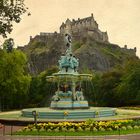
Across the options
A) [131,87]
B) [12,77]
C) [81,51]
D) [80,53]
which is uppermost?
[81,51]

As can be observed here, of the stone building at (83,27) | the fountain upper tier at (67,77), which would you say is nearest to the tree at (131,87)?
the fountain upper tier at (67,77)

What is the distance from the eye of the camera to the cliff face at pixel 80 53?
134 metres

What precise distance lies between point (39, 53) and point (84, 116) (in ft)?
370

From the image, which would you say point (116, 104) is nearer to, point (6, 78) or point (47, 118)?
point (6, 78)

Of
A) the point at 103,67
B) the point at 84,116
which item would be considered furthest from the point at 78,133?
the point at 103,67

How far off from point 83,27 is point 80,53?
35286 millimetres

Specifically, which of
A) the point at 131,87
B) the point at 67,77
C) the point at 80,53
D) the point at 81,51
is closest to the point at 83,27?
the point at 81,51

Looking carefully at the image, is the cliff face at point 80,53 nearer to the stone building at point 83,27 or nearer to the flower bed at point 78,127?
the stone building at point 83,27

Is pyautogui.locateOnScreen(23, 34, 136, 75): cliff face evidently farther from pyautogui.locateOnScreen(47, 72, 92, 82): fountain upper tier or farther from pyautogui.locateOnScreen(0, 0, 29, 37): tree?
pyautogui.locateOnScreen(0, 0, 29, 37): tree

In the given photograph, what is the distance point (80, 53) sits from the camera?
133 metres

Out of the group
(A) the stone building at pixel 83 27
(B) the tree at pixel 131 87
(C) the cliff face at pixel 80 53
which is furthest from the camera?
(A) the stone building at pixel 83 27

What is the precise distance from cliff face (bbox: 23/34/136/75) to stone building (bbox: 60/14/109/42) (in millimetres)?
5632

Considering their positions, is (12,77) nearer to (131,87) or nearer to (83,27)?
(131,87)

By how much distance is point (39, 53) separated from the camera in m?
142
